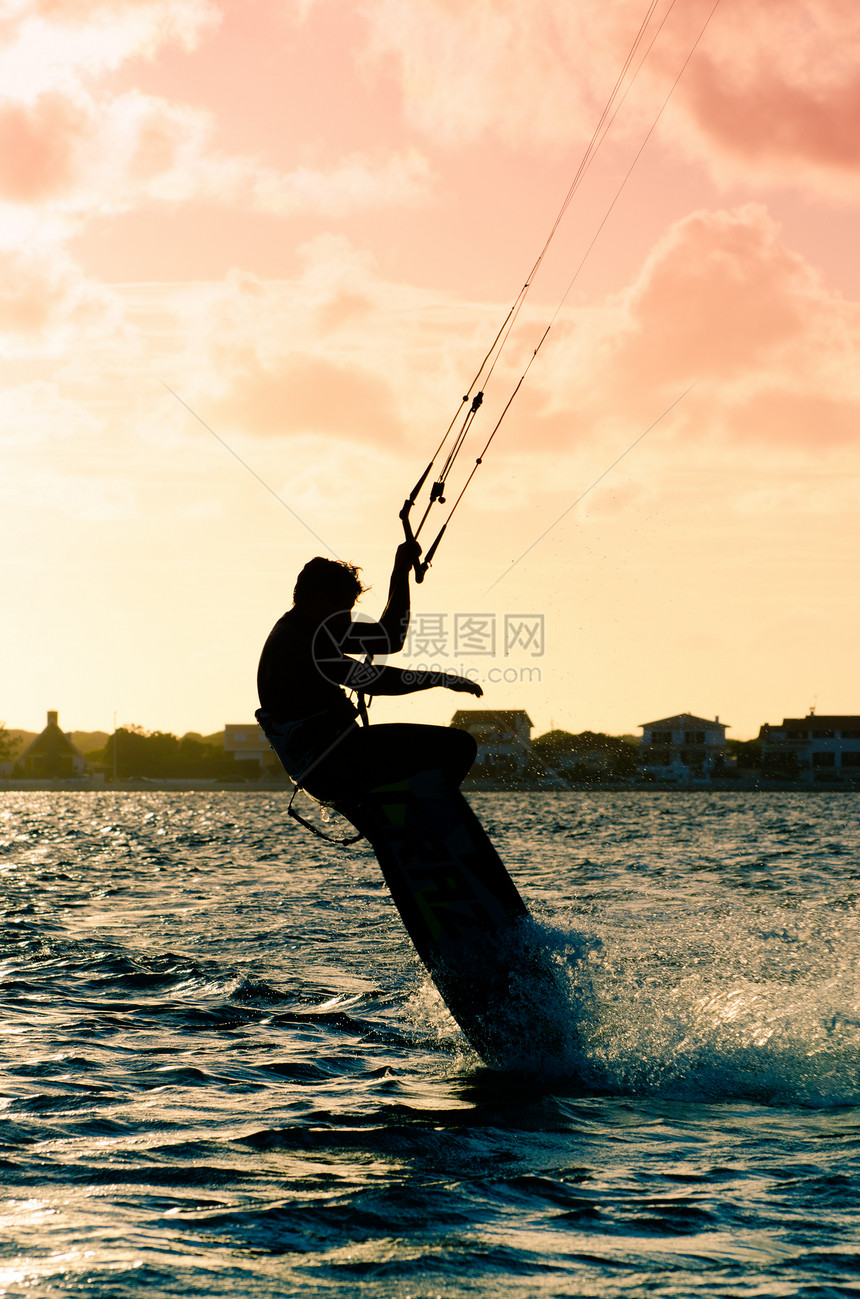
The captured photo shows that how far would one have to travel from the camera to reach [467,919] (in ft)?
20.1

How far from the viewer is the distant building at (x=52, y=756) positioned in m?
133

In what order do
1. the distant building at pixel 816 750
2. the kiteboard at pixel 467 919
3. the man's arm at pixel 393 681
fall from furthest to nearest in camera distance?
the distant building at pixel 816 750 < the kiteboard at pixel 467 919 < the man's arm at pixel 393 681

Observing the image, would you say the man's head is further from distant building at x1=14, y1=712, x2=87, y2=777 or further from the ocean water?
distant building at x1=14, y1=712, x2=87, y2=777

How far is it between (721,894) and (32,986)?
10.8 meters

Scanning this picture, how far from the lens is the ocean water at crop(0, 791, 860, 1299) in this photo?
127 inches

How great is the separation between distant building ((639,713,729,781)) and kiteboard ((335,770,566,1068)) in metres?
Result: 67.9

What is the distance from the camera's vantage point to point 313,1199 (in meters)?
3.74

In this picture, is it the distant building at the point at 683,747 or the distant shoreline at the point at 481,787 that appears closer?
the distant building at the point at 683,747

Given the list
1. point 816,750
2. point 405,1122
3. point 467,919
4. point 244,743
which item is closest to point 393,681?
point 467,919

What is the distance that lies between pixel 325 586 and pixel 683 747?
2868 inches

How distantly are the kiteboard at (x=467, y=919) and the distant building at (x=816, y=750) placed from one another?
96365 mm

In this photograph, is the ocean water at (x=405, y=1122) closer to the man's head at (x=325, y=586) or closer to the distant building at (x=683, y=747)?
the man's head at (x=325, y=586)

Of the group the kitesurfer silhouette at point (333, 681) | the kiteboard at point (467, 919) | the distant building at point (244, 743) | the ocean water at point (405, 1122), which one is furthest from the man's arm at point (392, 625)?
the distant building at point (244, 743)

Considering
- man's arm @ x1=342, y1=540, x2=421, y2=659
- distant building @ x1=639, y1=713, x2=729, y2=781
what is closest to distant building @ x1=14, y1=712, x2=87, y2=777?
distant building @ x1=639, y1=713, x2=729, y2=781
